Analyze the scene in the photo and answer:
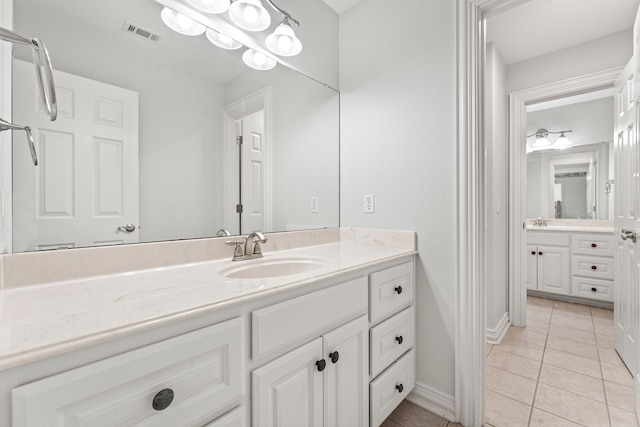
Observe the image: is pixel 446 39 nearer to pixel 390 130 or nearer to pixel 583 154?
pixel 390 130

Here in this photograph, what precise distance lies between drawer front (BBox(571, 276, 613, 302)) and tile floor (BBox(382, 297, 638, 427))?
0.49 meters

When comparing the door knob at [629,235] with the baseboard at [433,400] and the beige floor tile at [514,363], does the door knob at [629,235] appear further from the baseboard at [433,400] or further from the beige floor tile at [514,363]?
the baseboard at [433,400]

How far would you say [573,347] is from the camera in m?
2.19

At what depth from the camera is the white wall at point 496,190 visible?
7.18 feet

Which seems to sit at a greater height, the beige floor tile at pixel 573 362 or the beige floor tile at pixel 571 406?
the beige floor tile at pixel 573 362

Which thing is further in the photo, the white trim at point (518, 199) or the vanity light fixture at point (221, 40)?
the white trim at point (518, 199)

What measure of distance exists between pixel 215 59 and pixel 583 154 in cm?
433

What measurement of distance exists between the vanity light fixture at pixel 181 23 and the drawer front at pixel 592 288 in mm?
4086

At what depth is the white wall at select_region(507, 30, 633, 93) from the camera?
7.46ft

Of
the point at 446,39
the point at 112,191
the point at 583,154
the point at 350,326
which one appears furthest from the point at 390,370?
the point at 583,154

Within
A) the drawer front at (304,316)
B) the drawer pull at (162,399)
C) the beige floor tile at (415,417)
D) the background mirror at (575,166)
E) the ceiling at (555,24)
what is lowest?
the beige floor tile at (415,417)

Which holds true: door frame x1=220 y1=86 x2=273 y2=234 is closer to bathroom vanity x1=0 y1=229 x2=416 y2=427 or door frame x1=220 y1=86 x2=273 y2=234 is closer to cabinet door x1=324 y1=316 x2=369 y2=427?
bathroom vanity x1=0 y1=229 x2=416 y2=427

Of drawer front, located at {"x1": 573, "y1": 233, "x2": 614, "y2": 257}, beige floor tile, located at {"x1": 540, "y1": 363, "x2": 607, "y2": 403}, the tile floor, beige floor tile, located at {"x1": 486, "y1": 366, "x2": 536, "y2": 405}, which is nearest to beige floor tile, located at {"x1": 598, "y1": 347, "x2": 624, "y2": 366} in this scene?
the tile floor

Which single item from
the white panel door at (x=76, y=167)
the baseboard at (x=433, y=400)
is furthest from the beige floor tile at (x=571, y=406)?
the white panel door at (x=76, y=167)
